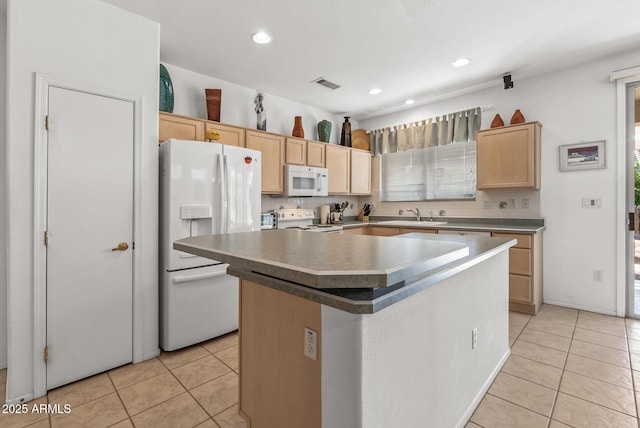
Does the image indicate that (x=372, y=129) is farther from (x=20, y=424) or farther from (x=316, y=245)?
(x=20, y=424)

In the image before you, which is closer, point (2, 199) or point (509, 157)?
point (2, 199)

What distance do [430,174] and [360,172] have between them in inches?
42.0

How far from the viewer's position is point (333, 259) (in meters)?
0.94

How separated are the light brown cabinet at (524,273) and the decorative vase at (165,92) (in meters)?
3.58

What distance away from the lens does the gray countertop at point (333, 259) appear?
770 mm

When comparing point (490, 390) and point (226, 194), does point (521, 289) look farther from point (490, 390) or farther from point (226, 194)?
point (226, 194)

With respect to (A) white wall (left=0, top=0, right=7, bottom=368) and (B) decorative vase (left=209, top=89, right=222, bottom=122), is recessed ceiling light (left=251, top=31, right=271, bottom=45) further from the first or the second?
(A) white wall (left=0, top=0, right=7, bottom=368)

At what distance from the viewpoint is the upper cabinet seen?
11.3ft

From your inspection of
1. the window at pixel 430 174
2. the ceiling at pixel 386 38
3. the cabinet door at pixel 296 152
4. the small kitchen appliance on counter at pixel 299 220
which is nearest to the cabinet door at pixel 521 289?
the window at pixel 430 174

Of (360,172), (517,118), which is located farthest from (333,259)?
(360,172)

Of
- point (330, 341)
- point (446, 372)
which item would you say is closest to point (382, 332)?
point (330, 341)

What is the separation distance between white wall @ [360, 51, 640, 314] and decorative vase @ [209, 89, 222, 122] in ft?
11.3

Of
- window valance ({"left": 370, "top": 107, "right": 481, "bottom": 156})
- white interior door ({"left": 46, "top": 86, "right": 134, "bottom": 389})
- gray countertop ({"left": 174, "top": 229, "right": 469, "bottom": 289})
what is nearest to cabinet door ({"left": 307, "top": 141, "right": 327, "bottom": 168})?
window valance ({"left": 370, "top": 107, "right": 481, "bottom": 156})

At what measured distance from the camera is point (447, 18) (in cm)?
244
